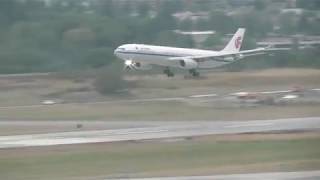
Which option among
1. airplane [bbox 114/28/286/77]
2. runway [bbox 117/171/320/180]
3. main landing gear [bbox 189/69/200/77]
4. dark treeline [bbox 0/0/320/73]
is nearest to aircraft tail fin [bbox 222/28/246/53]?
airplane [bbox 114/28/286/77]

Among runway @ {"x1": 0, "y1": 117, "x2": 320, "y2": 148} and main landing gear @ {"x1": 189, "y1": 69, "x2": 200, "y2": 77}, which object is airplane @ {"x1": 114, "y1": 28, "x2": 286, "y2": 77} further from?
runway @ {"x1": 0, "y1": 117, "x2": 320, "y2": 148}

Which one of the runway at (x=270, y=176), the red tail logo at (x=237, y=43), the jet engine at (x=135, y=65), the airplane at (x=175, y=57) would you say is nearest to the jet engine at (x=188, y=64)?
the airplane at (x=175, y=57)

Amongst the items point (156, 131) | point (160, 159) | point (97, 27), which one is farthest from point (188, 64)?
point (160, 159)

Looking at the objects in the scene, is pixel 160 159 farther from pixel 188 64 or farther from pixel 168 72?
pixel 188 64

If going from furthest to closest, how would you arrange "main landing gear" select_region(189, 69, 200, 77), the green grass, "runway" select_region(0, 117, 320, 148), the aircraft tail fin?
the aircraft tail fin → "main landing gear" select_region(189, 69, 200, 77) → "runway" select_region(0, 117, 320, 148) → the green grass

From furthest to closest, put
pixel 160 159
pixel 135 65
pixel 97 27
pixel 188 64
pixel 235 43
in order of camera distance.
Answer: pixel 97 27 → pixel 235 43 → pixel 188 64 → pixel 135 65 → pixel 160 159

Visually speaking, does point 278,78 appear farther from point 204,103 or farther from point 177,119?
point 177,119

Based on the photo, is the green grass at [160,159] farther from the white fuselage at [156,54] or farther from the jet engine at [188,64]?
the jet engine at [188,64]

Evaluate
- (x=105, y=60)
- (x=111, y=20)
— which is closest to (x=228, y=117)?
(x=105, y=60)
